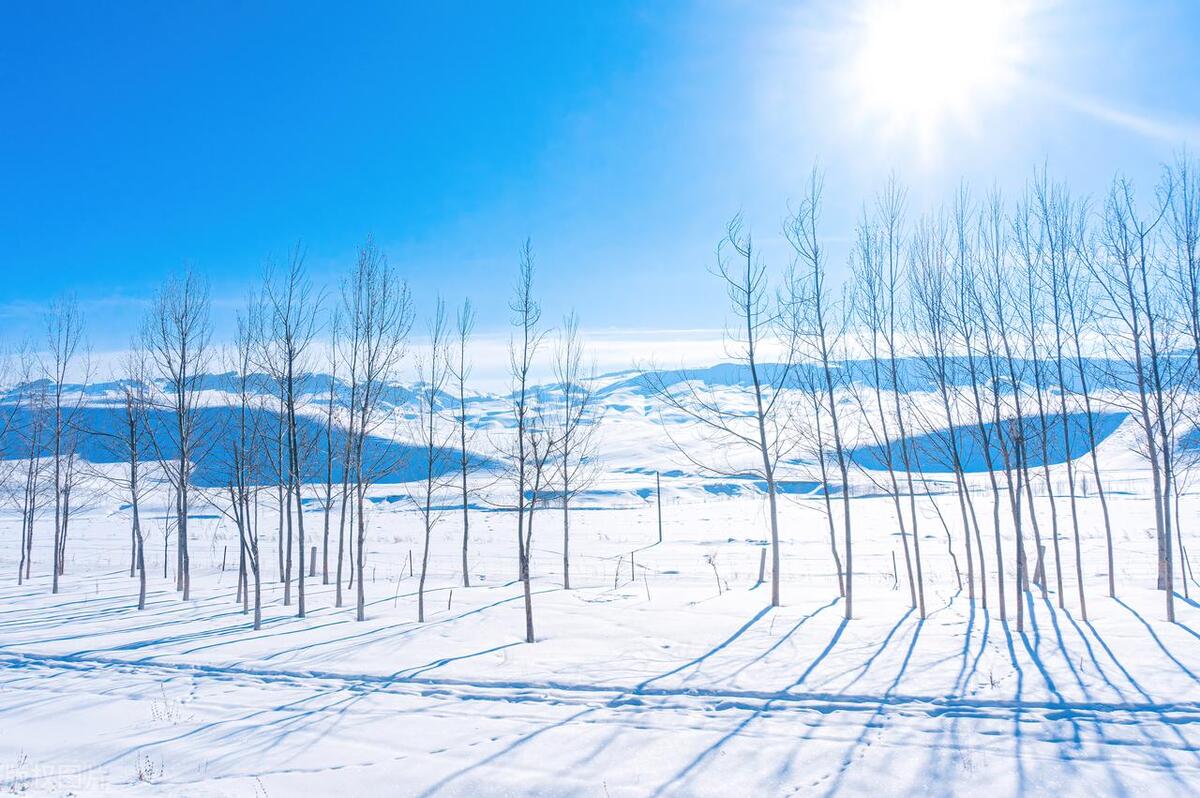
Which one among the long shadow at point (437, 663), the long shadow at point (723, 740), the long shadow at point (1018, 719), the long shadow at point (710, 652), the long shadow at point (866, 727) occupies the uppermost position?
the long shadow at point (1018, 719)

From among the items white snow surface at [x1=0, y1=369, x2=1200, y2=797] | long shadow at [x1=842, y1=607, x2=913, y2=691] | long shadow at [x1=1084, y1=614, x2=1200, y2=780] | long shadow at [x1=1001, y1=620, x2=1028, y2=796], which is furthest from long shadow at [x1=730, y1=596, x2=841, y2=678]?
long shadow at [x1=1084, y1=614, x2=1200, y2=780]

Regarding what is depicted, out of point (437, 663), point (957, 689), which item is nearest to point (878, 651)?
point (957, 689)

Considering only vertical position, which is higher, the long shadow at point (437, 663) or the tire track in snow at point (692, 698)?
the tire track in snow at point (692, 698)

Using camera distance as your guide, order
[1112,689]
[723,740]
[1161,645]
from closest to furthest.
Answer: [723,740] < [1112,689] < [1161,645]

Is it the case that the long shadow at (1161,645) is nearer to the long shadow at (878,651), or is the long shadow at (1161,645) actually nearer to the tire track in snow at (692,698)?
the tire track in snow at (692,698)

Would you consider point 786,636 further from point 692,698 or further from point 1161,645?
point 1161,645

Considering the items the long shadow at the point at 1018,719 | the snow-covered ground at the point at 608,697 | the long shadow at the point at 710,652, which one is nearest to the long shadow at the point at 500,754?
the snow-covered ground at the point at 608,697

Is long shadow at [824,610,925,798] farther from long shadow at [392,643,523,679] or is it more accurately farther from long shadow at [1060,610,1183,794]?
long shadow at [392,643,523,679]

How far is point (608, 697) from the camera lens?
26.5 feet

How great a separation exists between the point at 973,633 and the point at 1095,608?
410 cm

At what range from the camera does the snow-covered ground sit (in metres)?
5.93

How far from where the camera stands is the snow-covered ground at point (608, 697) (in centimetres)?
593

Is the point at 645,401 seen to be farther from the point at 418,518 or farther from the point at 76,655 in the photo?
the point at 76,655

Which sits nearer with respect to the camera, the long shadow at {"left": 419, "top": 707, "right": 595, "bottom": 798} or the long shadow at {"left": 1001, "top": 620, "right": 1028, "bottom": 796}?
the long shadow at {"left": 1001, "top": 620, "right": 1028, "bottom": 796}
